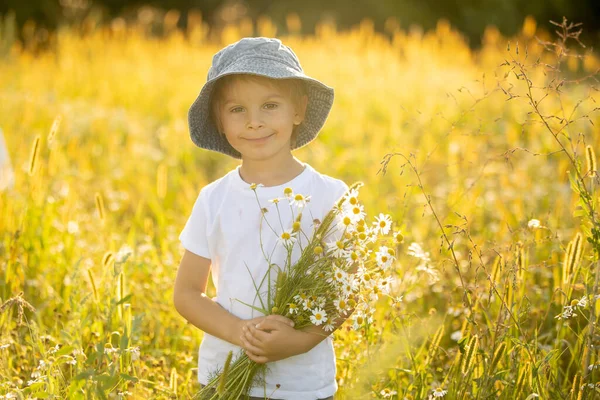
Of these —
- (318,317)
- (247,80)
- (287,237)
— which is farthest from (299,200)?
(247,80)

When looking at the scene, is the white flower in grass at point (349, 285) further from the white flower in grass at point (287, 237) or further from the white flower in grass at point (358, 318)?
the white flower in grass at point (287, 237)

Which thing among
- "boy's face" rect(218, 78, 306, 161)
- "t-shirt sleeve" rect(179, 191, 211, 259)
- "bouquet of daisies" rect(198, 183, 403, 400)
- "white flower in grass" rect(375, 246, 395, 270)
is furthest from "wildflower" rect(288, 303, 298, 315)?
"boy's face" rect(218, 78, 306, 161)

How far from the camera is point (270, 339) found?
6.69 ft

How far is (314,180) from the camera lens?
2.28m

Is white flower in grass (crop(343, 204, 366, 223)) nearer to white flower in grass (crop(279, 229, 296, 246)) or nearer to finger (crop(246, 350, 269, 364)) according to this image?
white flower in grass (crop(279, 229, 296, 246))

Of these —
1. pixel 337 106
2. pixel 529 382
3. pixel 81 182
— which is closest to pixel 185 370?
pixel 529 382

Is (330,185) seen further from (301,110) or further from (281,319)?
(281,319)

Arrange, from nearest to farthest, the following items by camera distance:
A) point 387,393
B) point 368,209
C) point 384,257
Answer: point 384,257, point 387,393, point 368,209

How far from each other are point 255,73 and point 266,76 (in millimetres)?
64

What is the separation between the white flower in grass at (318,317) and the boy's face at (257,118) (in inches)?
20.9

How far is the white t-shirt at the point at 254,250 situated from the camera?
7.16 ft

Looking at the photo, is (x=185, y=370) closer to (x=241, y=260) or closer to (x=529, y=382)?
(x=241, y=260)

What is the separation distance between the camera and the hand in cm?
205

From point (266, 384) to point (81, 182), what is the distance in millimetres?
3413
